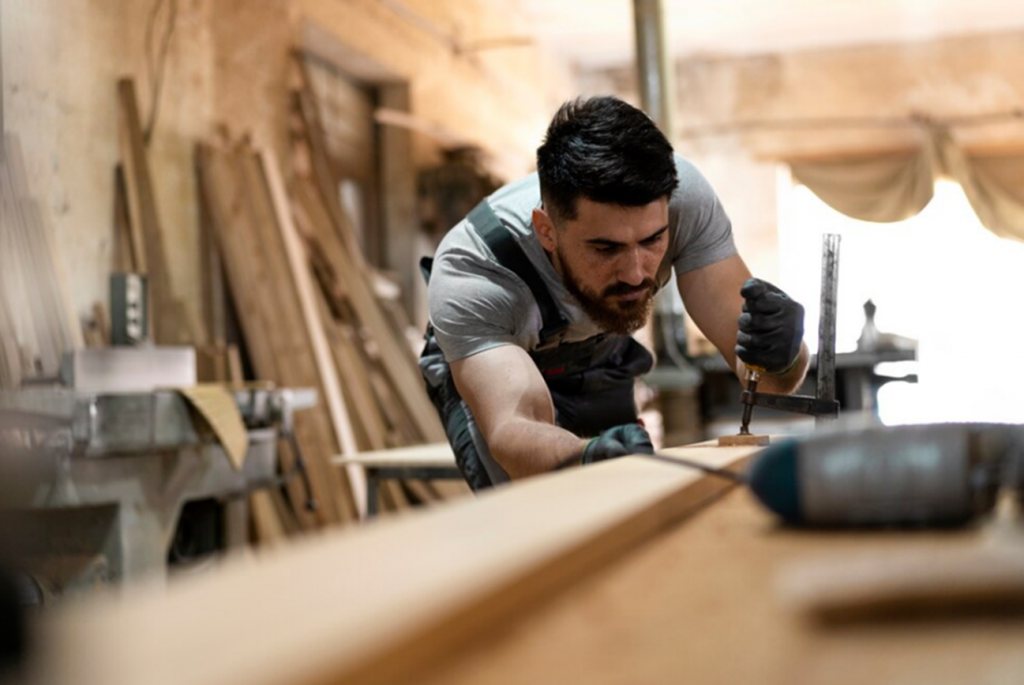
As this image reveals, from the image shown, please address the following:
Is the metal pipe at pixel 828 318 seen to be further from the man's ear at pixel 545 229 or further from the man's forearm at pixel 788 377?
the man's ear at pixel 545 229

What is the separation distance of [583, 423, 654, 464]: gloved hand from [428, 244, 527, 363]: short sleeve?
2.25 ft

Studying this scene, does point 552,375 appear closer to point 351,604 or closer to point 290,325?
point 351,604

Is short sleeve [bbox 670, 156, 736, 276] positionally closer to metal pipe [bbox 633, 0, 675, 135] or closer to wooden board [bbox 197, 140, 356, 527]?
wooden board [bbox 197, 140, 356, 527]

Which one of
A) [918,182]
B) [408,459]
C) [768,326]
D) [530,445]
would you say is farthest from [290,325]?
[918,182]

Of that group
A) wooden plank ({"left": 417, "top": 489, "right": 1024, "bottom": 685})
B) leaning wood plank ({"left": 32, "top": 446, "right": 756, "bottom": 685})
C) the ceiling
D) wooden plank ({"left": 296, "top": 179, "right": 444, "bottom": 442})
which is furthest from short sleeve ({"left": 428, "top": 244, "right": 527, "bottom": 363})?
the ceiling

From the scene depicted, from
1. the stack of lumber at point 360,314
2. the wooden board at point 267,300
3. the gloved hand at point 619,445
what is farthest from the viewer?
the stack of lumber at point 360,314

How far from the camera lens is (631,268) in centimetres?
239

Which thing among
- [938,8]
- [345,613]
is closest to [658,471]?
[345,613]

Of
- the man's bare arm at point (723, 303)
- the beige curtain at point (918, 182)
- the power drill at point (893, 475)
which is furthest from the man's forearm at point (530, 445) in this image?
the beige curtain at point (918, 182)

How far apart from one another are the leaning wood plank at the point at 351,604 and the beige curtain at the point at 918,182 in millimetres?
10101

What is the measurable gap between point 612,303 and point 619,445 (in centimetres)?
77

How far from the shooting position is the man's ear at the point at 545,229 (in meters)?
2.47

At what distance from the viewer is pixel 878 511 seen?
95 centimetres

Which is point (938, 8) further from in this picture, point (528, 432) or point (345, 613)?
point (345, 613)
